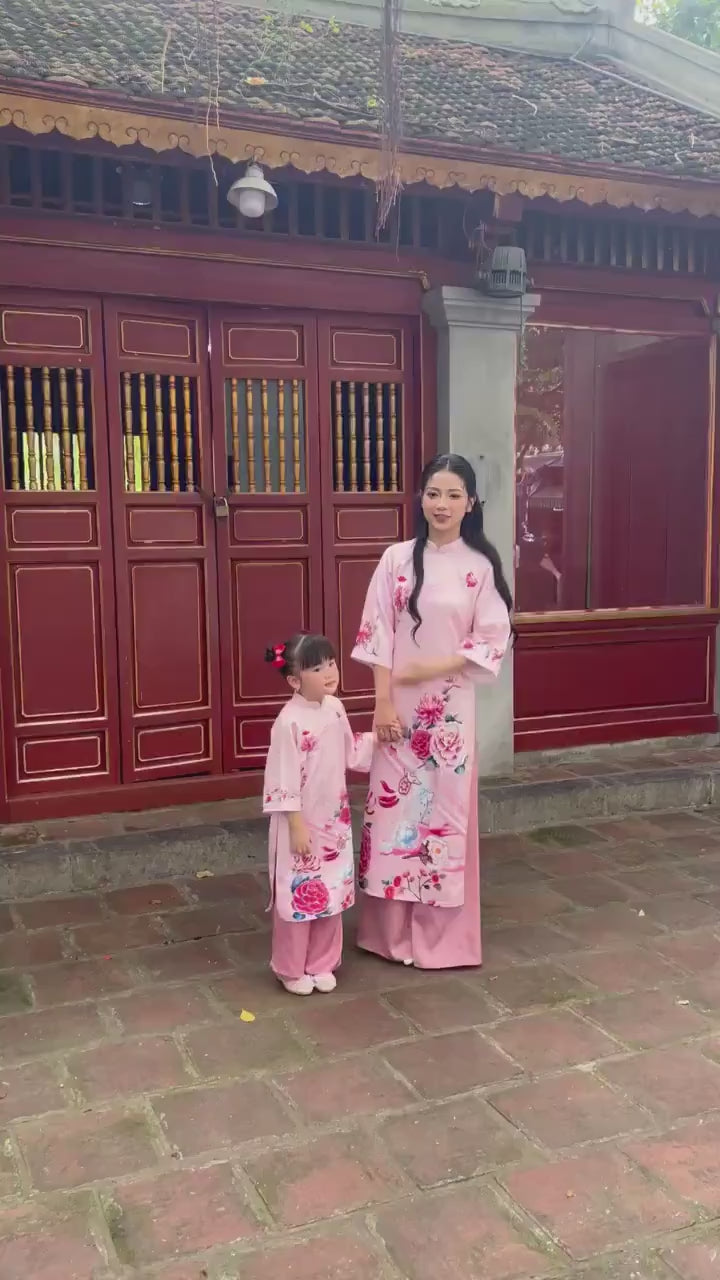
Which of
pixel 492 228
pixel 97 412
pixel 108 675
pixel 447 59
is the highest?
pixel 447 59

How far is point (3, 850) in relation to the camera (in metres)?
4.69

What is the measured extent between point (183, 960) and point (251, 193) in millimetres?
3419

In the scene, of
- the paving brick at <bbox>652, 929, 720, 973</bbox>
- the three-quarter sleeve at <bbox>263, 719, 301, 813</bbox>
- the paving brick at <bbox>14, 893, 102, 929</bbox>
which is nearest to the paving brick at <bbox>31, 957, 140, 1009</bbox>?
the paving brick at <bbox>14, 893, 102, 929</bbox>

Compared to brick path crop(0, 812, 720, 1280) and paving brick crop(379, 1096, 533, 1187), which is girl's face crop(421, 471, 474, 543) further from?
paving brick crop(379, 1096, 533, 1187)

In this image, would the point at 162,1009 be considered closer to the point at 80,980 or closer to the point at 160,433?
the point at 80,980

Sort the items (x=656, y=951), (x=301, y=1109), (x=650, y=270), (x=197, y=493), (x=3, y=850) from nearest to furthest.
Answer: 1. (x=301, y=1109)
2. (x=656, y=951)
3. (x=3, y=850)
4. (x=197, y=493)
5. (x=650, y=270)

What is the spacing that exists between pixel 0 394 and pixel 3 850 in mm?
2196

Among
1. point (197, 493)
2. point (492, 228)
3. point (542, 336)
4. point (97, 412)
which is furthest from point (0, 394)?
point (542, 336)

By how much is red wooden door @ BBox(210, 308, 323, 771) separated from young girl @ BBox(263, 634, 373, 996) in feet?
6.80

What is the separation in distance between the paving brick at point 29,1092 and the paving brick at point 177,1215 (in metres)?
0.49

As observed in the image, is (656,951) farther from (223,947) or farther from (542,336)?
(542,336)

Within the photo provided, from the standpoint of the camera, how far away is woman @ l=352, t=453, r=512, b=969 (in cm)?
369

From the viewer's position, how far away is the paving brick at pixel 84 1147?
8.61 ft

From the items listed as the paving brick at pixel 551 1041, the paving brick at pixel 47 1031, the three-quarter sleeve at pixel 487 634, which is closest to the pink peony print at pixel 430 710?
the three-quarter sleeve at pixel 487 634
